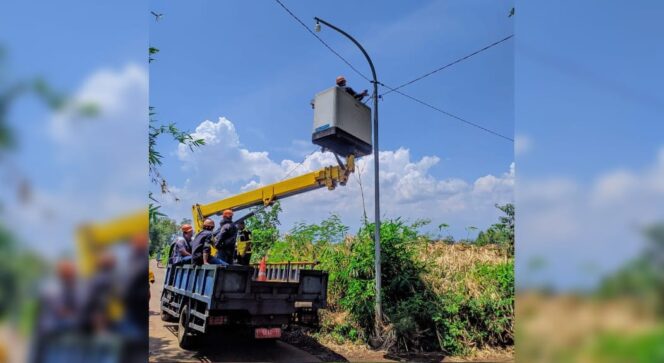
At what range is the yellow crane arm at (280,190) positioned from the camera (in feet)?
24.1

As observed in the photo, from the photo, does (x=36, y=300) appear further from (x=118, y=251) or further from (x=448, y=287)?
(x=448, y=287)

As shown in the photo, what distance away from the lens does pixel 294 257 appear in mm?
10531

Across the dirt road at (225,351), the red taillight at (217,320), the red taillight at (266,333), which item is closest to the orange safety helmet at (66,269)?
the dirt road at (225,351)

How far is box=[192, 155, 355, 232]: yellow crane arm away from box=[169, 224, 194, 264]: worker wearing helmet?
1.22 m

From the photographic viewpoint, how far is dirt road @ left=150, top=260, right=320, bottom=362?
6.16 metres

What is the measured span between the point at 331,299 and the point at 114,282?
7585 mm

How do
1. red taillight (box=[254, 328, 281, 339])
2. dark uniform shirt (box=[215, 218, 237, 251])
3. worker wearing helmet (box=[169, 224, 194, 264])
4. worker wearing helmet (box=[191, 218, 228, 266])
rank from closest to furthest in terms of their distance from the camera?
1. red taillight (box=[254, 328, 281, 339])
2. worker wearing helmet (box=[191, 218, 228, 266])
3. dark uniform shirt (box=[215, 218, 237, 251])
4. worker wearing helmet (box=[169, 224, 194, 264])

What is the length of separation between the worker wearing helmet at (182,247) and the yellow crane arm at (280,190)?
1.22 meters

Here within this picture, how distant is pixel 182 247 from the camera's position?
785 centimetres

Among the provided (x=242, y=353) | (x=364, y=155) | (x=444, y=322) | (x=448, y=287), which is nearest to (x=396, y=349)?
(x=444, y=322)

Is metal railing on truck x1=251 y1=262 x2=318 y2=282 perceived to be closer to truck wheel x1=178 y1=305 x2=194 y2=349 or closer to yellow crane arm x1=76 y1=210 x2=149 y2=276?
truck wheel x1=178 y1=305 x2=194 y2=349

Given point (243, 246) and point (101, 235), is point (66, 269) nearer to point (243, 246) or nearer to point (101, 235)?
point (101, 235)

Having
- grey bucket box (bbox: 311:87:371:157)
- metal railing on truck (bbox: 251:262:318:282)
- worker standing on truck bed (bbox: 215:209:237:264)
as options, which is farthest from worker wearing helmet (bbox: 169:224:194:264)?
grey bucket box (bbox: 311:87:371:157)

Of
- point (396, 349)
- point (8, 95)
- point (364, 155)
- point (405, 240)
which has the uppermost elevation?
point (364, 155)
